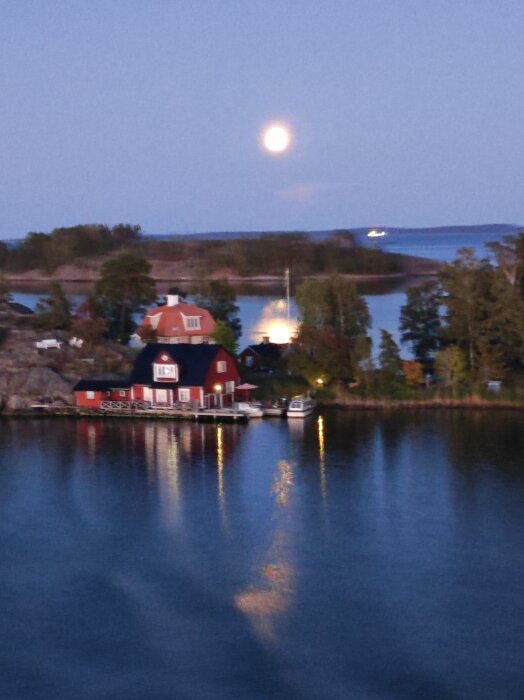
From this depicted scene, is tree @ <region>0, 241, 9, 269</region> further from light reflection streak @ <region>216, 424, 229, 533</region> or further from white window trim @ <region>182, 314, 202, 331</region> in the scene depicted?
light reflection streak @ <region>216, 424, 229, 533</region>

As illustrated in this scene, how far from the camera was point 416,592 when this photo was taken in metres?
8.43

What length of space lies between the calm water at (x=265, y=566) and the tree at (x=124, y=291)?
680cm

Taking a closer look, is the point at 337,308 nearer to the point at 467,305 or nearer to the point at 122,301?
the point at 467,305

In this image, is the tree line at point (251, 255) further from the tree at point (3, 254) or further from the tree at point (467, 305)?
the tree at point (467, 305)

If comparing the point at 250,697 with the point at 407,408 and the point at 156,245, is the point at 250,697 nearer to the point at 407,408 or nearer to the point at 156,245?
the point at 407,408

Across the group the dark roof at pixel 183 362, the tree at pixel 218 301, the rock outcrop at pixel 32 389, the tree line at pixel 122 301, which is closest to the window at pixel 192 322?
the tree line at pixel 122 301

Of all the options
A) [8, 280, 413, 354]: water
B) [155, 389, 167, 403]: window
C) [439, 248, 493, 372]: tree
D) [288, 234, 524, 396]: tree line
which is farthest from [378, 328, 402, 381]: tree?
[8, 280, 413, 354]: water

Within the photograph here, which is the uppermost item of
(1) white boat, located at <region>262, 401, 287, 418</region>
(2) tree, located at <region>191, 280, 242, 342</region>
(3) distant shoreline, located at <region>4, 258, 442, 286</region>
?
(3) distant shoreline, located at <region>4, 258, 442, 286</region>

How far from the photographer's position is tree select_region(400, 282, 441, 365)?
18641 millimetres

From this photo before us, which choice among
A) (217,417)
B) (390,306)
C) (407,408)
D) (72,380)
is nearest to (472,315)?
(407,408)

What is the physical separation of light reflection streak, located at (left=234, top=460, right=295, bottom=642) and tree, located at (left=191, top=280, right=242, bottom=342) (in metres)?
11.1

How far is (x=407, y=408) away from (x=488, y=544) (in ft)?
22.2

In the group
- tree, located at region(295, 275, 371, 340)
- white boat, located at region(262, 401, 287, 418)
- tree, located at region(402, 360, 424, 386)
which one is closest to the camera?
white boat, located at region(262, 401, 287, 418)

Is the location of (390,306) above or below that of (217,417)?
above
